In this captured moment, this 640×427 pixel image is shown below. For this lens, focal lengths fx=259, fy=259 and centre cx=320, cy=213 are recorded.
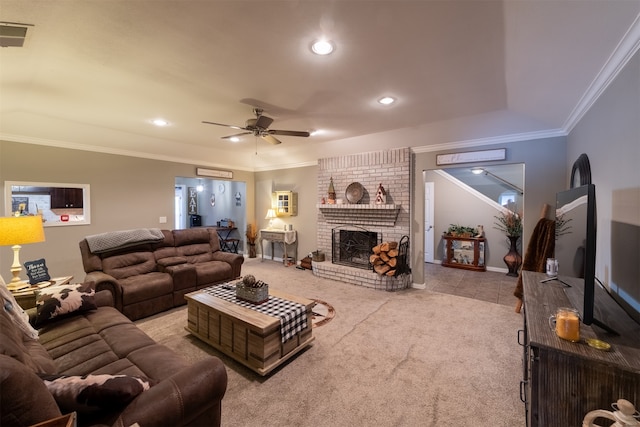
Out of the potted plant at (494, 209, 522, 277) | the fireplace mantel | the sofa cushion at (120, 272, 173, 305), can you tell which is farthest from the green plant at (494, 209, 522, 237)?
the sofa cushion at (120, 272, 173, 305)

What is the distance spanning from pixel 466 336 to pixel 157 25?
383cm

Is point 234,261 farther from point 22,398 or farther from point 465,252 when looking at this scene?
point 465,252

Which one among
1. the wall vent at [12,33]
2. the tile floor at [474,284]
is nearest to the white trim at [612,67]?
the tile floor at [474,284]

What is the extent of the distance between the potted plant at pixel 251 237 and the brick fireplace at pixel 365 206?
215 centimetres

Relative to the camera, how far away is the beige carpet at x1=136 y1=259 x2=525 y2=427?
176 cm

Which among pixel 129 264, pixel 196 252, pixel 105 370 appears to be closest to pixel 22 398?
pixel 105 370

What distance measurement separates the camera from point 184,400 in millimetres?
1231

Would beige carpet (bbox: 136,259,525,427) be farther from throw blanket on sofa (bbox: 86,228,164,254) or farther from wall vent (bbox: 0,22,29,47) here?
wall vent (bbox: 0,22,29,47)

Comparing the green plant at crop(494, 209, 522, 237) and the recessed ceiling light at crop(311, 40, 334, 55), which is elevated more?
the recessed ceiling light at crop(311, 40, 334, 55)

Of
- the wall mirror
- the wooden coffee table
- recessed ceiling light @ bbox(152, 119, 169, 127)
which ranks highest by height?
recessed ceiling light @ bbox(152, 119, 169, 127)

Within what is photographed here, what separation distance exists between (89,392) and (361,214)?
4.39 metres

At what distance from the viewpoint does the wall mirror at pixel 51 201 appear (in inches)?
147

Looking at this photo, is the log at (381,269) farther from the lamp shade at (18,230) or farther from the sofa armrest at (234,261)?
the lamp shade at (18,230)

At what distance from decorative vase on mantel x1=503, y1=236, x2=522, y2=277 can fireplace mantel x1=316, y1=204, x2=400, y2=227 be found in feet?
8.45
